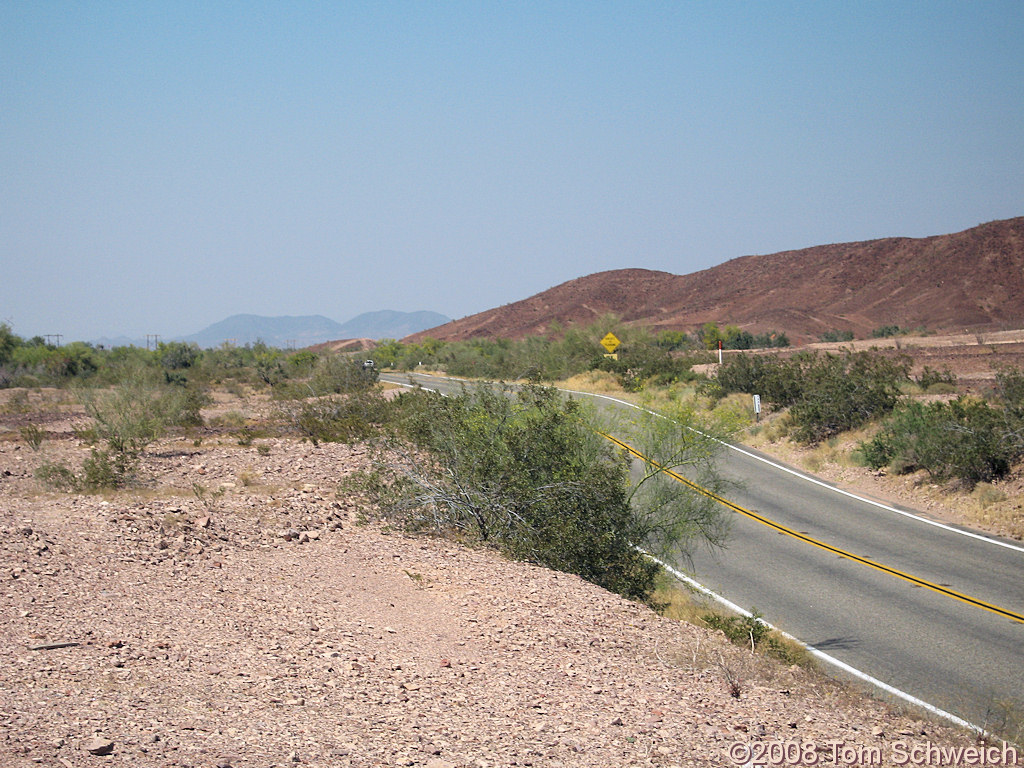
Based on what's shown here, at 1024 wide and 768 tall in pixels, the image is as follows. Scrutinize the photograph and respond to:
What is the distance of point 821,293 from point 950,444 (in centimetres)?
9847

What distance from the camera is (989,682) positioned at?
9859mm

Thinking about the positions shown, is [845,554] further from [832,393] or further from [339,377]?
[339,377]

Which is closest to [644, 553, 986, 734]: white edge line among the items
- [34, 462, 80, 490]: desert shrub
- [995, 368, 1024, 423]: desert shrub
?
[995, 368, 1024, 423]: desert shrub

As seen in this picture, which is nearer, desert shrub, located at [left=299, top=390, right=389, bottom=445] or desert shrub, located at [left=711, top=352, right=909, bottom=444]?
desert shrub, located at [left=299, top=390, right=389, bottom=445]

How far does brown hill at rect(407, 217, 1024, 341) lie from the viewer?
91.4 meters

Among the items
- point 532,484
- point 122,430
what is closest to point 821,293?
point 122,430

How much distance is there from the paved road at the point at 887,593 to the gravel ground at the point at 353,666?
8.48 ft

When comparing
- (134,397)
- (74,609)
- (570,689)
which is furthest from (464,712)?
(134,397)

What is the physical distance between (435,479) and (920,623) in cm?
→ 750

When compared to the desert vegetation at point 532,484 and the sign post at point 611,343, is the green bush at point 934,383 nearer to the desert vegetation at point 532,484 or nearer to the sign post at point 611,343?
the desert vegetation at point 532,484

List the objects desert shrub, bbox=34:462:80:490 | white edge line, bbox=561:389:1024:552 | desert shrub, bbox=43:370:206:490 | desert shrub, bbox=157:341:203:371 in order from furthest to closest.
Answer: desert shrub, bbox=157:341:203:371, desert shrub, bbox=43:370:206:490, desert shrub, bbox=34:462:80:490, white edge line, bbox=561:389:1024:552

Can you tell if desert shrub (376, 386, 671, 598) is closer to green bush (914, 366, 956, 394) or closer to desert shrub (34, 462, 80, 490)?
desert shrub (34, 462, 80, 490)

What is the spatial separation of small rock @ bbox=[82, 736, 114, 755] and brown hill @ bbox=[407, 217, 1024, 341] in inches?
2847

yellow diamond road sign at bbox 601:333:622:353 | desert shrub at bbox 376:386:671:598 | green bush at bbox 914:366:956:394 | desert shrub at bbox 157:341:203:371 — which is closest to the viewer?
desert shrub at bbox 376:386:671:598
